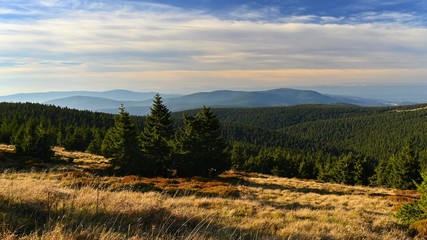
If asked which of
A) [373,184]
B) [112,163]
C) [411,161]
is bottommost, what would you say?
[373,184]

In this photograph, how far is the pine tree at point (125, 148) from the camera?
3381cm

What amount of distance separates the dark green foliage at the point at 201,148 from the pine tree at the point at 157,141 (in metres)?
1.63

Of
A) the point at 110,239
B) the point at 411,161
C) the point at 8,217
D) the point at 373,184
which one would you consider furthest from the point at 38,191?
the point at 373,184

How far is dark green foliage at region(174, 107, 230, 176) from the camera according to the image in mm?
35969

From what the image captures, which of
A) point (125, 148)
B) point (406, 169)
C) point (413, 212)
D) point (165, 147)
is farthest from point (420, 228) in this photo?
point (406, 169)

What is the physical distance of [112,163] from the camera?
34.3 m

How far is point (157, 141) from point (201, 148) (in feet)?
17.9

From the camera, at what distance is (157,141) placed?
36.6 meters

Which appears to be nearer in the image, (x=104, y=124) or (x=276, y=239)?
(x=276, y=239)

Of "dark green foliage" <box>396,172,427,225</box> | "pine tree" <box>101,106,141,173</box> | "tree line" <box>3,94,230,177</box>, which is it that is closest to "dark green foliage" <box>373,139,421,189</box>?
"tree line" <box>3,94,230,177</box>

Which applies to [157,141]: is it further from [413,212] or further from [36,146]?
[413,212]

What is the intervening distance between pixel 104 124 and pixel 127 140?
A: 129542mm

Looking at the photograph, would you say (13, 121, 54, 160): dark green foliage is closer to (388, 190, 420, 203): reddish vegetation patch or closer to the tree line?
the tree line

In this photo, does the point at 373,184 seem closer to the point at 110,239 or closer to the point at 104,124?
the point at 110,239
